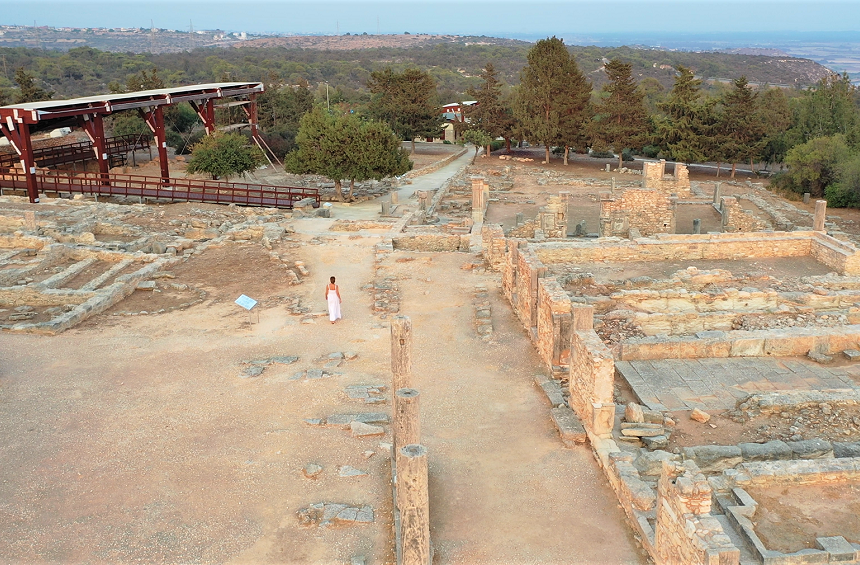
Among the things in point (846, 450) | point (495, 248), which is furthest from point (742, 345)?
point (495, 248)

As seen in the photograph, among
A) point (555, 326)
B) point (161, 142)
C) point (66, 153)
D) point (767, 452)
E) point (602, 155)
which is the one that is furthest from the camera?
point (602, 155)

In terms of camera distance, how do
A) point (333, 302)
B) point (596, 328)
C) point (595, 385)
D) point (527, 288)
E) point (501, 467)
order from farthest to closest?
point (333, 302)
point (596, 328)
point (527, 288)
point (595, 385)
point (501, 467)

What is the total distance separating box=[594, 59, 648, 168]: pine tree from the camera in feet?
143

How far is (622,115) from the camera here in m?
44.3

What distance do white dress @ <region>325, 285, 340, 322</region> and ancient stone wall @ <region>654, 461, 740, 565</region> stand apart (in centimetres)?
909

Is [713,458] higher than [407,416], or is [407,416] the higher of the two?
[407,416]

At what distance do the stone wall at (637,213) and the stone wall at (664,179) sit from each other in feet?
3.12

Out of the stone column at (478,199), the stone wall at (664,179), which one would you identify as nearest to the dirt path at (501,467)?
the stone column at (478,199)

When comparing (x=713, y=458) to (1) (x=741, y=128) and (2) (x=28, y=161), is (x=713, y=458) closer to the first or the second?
(2) (x=28, y=161)

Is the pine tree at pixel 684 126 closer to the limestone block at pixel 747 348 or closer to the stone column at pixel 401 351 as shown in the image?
the limestone block at pixel 747 348

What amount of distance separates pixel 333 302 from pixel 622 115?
108 feet

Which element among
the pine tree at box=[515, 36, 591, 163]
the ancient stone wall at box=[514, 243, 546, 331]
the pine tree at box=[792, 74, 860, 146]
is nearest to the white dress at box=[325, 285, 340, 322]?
the ancient stone wall at box=[514, 243, 546, 331]

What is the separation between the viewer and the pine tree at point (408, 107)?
166 feet

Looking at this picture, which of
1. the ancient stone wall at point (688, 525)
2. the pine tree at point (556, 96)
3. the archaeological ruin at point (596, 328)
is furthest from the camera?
the pine tree at point (556, 96)
